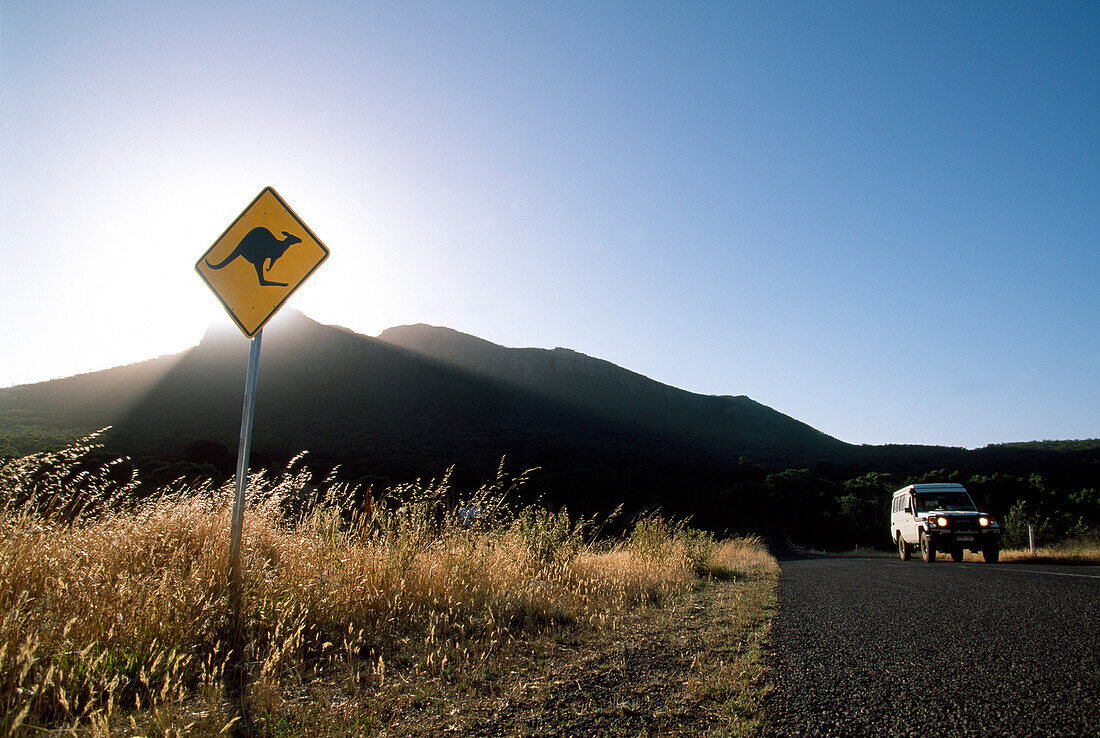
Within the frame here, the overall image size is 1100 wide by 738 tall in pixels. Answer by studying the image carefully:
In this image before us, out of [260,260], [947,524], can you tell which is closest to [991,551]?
[947,524]

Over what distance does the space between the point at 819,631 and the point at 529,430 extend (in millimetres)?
48952

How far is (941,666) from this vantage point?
10.7 feet

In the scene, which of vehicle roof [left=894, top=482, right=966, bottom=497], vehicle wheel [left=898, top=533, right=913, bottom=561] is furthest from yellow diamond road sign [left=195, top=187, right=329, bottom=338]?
vehicle wheel [left=898, top=533, right=913, bottom=561]

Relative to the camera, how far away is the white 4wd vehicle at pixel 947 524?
1300 centimetres

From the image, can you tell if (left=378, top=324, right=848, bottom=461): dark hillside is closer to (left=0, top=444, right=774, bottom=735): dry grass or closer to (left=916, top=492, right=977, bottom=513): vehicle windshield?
(left=916, top=492, right=977, bottom=513): vehicle windshield

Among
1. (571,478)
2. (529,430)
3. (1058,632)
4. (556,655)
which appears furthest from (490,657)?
(529,430)

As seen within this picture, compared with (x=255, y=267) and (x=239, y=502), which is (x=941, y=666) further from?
Result: (x=255, y=267)

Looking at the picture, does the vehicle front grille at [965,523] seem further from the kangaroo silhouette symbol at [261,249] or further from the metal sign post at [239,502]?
the kangaroo silhouette symbol at [261,249]

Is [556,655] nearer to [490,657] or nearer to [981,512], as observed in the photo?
[490,657]

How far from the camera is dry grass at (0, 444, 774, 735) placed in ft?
7.82

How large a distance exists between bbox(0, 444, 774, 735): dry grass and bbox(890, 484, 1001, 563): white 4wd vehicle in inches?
428

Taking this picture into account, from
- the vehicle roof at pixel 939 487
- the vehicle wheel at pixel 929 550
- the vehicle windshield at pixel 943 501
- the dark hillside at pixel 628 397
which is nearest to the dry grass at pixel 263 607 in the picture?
the vehicle wheel at pixel 929 550

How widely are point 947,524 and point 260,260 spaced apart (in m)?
15.4

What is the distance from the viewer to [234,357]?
168ft
